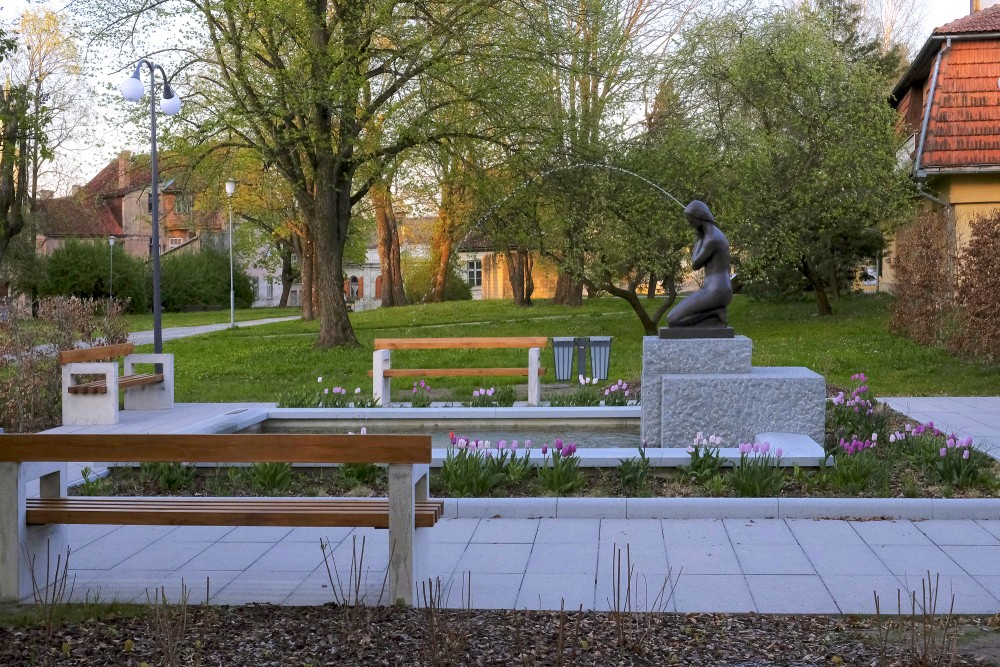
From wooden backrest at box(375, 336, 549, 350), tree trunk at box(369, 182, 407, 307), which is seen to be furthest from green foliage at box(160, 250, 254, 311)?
wooden backrest at box(375, 336, 549, 350)

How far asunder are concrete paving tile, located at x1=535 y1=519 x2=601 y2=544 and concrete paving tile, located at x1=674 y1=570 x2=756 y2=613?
3.35 feet

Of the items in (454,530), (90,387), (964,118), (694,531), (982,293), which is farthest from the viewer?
(964,118)

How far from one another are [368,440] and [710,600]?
6.11 ft

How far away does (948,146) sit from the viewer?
24.9 meters

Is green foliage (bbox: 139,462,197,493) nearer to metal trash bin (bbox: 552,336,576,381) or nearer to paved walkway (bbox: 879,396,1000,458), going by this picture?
paved walkway (bbox: 879,396,1000,458)

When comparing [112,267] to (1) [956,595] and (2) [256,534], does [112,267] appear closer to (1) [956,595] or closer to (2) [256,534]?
(2) [256,534]

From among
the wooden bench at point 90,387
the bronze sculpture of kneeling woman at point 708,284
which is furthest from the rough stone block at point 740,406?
the wooden bench at point 90,387

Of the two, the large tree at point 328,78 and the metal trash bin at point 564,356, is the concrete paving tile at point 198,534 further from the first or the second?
the large tree at point 328,78

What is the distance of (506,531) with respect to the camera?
712 cm

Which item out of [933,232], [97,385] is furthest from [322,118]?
[933,232]

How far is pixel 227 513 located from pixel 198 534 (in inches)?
68.9

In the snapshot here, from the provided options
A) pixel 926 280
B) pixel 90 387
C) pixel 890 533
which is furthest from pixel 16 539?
pixel 926 280

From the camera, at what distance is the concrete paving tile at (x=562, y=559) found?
6094 mm

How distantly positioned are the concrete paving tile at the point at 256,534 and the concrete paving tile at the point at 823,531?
10.7 ft
